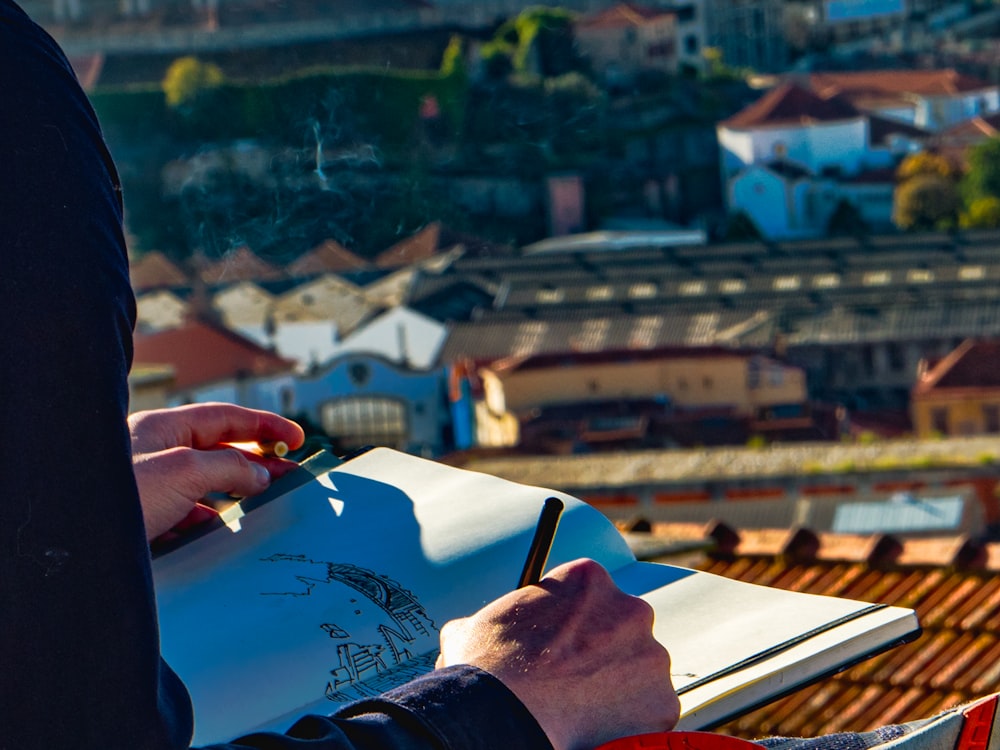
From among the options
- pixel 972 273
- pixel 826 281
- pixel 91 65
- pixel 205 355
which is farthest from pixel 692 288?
pixel 91 65

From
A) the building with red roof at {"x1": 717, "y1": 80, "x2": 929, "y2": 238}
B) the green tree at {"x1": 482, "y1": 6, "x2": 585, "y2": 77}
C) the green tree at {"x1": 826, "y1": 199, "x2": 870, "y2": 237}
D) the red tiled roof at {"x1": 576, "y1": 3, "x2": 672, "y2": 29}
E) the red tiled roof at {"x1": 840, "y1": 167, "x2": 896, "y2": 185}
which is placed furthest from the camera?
the red tiled roof at {"x1": 576, "y1": 3, "x2": 672, "y2": 29}

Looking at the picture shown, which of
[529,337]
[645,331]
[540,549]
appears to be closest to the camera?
[540,549]

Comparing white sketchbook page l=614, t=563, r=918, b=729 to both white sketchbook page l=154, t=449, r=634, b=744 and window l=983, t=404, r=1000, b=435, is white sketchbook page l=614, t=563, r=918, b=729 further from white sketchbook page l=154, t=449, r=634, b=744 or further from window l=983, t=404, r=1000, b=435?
window l=983, t=404, r=1000, b=435

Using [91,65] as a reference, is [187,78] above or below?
below

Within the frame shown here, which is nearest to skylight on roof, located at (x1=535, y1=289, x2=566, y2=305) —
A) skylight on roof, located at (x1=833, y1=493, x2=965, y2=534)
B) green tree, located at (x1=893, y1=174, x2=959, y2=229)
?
green tree, located at (x1=893, y1=174, x2=959, y2=229)

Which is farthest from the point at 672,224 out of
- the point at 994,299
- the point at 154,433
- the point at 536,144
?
the point at 154,433

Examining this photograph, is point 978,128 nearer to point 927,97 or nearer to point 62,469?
point 927,97
